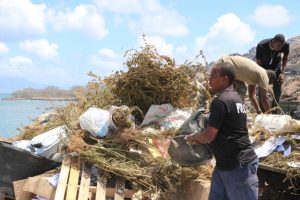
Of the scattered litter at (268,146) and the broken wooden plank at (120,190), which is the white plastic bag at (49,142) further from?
the scattered litter at (268,146)

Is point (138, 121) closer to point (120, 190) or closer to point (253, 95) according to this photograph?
point (120, 190)

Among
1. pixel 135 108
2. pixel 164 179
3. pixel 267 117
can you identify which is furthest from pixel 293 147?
pixel 135 108

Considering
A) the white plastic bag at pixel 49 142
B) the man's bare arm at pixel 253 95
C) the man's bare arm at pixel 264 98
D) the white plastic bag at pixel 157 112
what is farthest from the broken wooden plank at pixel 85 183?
the man's bare arm at pixel 253 95

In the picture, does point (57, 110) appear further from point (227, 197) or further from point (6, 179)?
point (227, 197)

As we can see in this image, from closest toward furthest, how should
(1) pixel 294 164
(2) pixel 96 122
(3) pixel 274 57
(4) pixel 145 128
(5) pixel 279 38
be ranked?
(1) pixel 294 164 → (2) pixel 96 122 → (4) pixel 145 128 → (5) pixel 279 38 → (3) pixel 274 57

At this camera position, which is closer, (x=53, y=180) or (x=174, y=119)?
(x=53, y=180)

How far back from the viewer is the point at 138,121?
6.27 metres

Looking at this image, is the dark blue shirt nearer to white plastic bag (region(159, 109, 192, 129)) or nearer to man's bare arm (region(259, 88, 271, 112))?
white plastic bag (region(159, 109, 192, 129))

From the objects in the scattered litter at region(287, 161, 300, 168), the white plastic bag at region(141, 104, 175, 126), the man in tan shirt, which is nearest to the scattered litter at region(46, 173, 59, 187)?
the white plastic bag at region(141, 104, 175, 126)

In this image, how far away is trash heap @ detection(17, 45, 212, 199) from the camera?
4.80 meters

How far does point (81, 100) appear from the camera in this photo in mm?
6441

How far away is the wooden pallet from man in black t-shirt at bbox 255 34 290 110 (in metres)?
3.83

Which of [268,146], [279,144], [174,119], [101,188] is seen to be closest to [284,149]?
[279,144]

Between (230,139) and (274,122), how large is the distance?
2.43 metres
